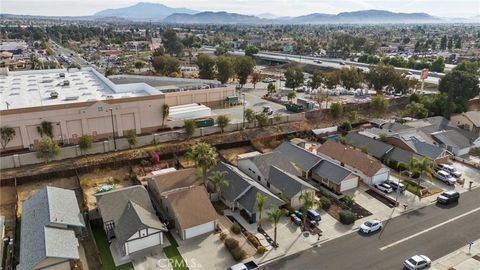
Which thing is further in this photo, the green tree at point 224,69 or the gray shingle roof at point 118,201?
the green tree at point 224,69

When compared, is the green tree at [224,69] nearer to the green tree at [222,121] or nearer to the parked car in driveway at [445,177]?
the green tree at [222,121]

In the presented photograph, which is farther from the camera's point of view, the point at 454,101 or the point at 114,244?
the point at 454,101

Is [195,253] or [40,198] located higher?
[40,198]

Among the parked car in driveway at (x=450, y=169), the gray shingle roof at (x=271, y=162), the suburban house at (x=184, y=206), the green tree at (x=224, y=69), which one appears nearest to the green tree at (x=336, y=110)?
the parked car in driveway at (x=450, y=169)

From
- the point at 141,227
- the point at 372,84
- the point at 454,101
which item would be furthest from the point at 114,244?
the point at 372,84

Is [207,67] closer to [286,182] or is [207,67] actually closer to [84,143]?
[84,143]

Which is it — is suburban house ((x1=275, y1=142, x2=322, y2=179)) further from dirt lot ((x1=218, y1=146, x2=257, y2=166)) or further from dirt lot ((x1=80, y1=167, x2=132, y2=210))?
dirt lot ((x1=80, y1=167, x2=132, y2=210))

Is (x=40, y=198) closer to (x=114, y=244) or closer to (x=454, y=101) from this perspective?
(x=114, y=244)
